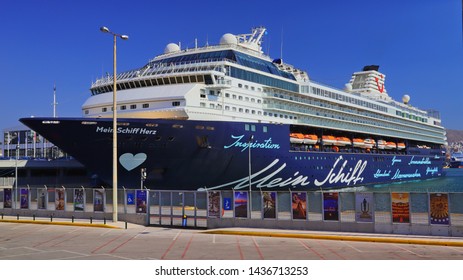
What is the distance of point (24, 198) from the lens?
26.8 m

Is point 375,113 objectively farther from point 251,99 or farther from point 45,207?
point 45,207

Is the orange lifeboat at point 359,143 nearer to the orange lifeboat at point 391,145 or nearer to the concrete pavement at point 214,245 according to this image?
the orange lifeboat at point 391,145

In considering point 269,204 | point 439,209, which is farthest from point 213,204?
point 439,209

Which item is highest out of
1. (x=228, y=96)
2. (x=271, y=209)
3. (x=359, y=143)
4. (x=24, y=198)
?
(x=228, y=96)

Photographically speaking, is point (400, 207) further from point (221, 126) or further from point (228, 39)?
point (228, 39)

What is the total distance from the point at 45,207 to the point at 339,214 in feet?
55.3

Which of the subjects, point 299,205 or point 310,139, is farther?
point 310,139

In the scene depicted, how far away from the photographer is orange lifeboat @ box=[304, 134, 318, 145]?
46250mm

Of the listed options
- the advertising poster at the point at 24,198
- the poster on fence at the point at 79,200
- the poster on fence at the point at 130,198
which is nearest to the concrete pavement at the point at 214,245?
the poster on fence at the point at 130,198

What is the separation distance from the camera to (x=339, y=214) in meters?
19.0

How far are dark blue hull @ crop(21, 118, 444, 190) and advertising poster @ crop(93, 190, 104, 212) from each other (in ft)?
25.1

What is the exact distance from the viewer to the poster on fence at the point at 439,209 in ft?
57.2

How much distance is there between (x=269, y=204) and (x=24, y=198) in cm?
1550

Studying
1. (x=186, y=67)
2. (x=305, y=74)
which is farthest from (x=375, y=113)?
(x=186, y=67)
